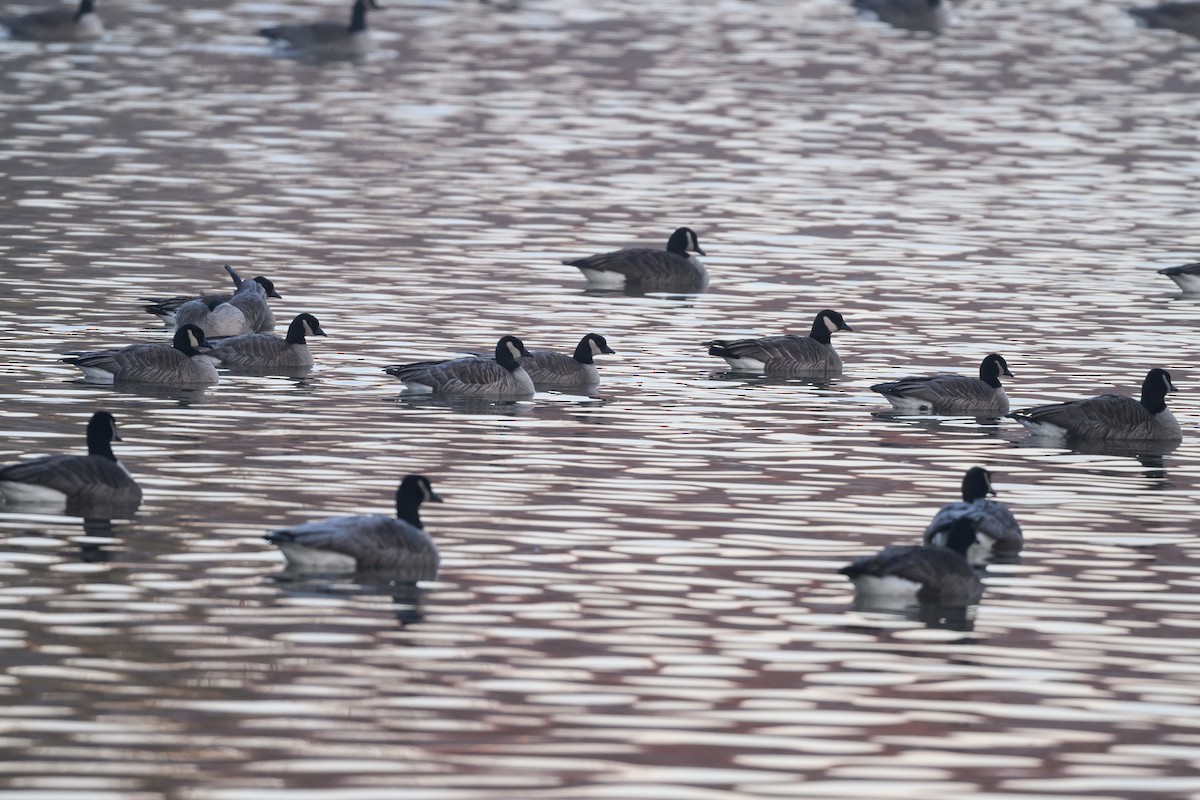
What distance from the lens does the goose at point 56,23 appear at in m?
64.2

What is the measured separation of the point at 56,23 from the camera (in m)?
64.1

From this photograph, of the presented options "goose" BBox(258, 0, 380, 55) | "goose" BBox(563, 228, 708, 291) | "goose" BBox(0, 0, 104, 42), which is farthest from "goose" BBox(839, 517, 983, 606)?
"goose" BBox(0, 0, 104, 42)

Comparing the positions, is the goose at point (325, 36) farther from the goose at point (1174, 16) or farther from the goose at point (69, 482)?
the goose at point (69, 482)

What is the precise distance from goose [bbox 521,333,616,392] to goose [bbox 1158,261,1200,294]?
11191 millimetres

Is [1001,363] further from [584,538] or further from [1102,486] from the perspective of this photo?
[584,538]

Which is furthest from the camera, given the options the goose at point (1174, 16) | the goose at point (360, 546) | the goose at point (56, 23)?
the goose at point (1174, 16)

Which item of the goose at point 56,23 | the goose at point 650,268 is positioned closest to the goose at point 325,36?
the goose at point 56,23

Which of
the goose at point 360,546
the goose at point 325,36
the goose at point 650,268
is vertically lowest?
the goose at point 325,36

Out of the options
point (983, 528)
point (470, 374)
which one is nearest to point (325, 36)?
point (470, 374)

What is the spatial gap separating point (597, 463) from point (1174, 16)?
5588 cm

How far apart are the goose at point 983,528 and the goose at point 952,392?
580 centimetres

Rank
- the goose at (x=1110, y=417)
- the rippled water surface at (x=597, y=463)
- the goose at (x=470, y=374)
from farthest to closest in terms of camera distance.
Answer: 1. the goose at (x=470, y=374)
2. the goose at (x=1110, y=417)
3. the rippled water surface at (x=597, y=463)

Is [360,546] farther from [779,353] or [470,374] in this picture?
[779,353]

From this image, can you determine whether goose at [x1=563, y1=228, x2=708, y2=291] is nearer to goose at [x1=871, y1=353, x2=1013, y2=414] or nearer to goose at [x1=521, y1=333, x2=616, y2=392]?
goose at [x1=521, y1=333, x2=616, y2=392]
